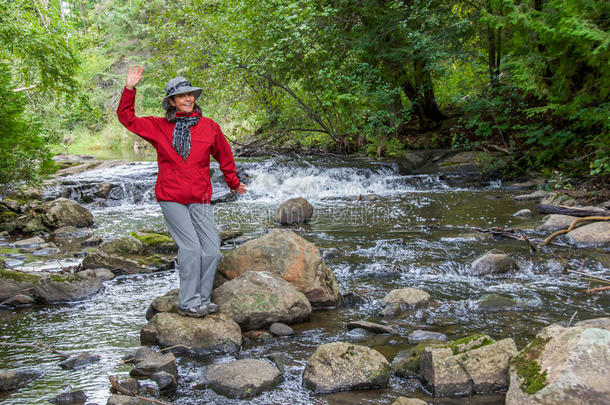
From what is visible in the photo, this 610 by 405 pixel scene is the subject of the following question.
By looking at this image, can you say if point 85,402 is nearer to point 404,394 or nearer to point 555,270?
point 404,394

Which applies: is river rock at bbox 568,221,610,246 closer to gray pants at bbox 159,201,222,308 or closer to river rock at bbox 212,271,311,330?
river rock at bbox 212,271,311,330

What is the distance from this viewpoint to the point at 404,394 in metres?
3.65

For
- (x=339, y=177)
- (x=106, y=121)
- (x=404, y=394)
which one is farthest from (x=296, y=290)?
(x=106, y=121)

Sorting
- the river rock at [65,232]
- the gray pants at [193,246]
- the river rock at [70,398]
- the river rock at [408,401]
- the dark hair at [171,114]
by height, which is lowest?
the river rock at [65,232]

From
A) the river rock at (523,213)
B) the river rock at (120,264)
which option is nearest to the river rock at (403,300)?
the river rock at (120,264)

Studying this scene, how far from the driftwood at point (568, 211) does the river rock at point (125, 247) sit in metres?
7.83

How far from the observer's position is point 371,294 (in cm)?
602

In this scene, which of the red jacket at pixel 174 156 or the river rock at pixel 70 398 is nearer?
the river rock at pixel 70 398

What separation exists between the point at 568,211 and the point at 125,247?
8186 mm

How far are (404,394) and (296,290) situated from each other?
1.93m

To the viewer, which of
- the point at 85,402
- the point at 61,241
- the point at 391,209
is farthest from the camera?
the point at 391,209

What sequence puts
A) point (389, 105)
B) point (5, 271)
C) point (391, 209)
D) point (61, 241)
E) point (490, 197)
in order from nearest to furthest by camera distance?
point (5, 271) < point (61, 241) < point (391, 209) < point (490, 197) < point (389, 105)

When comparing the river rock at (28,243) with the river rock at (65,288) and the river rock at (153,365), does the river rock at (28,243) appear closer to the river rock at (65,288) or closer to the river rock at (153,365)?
the river rock at (65,288)

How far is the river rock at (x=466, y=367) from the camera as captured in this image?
3.63 meters
